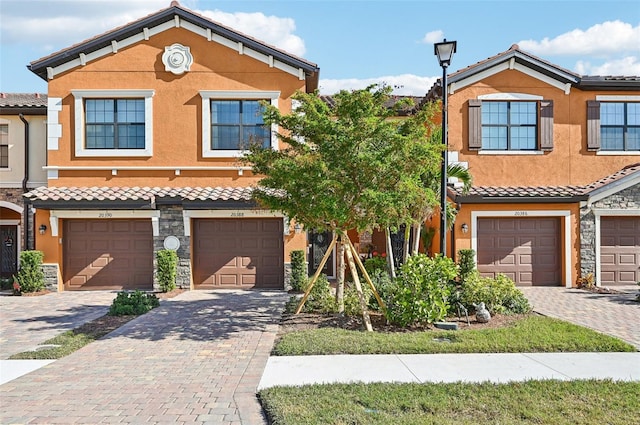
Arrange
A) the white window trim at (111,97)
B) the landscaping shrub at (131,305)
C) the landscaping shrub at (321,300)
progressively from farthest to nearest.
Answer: the white window trim at (111,97), the landscaping shrub at (131,305), the landscaping shrub at (321,300)

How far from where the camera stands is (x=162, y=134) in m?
15.9

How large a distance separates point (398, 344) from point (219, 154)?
31.8ft

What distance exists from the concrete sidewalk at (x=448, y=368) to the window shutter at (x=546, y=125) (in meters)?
9.85

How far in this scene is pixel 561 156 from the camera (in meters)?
16.5

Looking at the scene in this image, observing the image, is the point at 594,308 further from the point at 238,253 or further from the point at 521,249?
the point at 238,253

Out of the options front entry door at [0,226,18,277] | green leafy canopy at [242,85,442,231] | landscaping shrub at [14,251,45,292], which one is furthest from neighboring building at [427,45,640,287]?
front entry door at [0,226,18,277]

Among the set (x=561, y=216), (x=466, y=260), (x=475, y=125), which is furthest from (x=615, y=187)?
(x=466, y=260)

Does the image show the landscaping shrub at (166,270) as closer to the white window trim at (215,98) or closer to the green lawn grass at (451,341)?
the white window trim at (215,98)

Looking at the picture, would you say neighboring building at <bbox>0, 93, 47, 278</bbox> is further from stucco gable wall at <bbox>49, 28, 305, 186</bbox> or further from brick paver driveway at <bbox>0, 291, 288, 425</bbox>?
brick paver driveway at <bbox>0, 291, 288, 425</bbox>

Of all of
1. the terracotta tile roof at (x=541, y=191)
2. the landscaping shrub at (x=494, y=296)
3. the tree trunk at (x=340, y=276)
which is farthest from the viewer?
the terracotta tile roof at (x=541, y=191)

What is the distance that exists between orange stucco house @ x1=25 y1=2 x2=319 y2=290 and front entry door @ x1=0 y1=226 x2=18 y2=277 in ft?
8.33

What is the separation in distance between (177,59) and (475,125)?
9.82m

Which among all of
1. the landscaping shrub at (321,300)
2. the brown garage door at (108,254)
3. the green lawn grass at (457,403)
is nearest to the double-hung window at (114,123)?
the brown garage door at (108,254)

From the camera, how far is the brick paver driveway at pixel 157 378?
564cm
